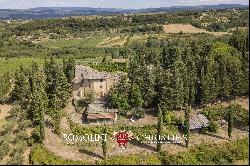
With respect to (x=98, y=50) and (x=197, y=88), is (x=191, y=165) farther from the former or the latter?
(x=98, y=50)

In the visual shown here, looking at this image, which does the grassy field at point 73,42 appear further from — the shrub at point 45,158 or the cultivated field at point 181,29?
the shrub at point 45,158

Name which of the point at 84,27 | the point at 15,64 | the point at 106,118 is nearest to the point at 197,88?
the point at 106,118

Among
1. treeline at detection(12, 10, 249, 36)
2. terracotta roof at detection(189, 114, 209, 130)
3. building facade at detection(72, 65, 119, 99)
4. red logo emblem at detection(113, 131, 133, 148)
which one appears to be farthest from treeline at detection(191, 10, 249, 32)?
red logo emblem at detection(113, 131, 133, 148)

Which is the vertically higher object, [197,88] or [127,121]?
[197,88]

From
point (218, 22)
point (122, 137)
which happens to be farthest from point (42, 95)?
point (218, 22)

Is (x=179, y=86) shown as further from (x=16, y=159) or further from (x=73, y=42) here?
(x=73, y=42)

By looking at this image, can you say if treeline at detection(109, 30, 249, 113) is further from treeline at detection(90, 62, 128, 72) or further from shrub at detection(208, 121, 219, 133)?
treeline at detection(90, 62, 128, 72)
